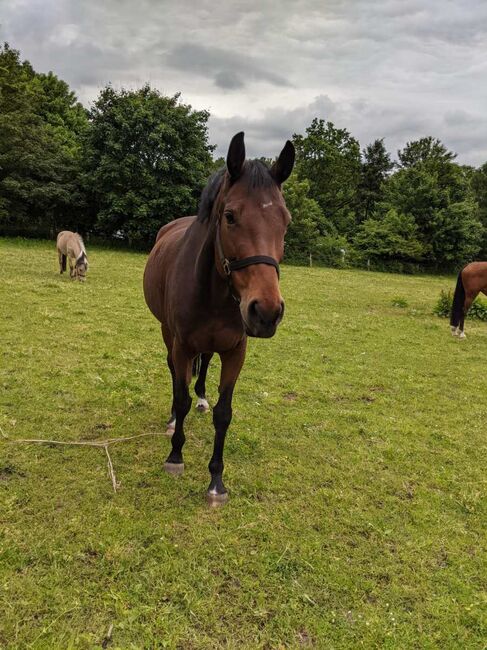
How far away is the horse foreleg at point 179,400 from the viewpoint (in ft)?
11.4

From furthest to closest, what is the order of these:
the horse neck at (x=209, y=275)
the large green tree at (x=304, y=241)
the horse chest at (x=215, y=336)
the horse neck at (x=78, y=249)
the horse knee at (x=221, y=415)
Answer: the large green tree at (x=304, y=241), the horse neck at (x=78, y=249), the horse knee at (x=221, y=415), the horse chest at (x=215, y=336), the horse neck at (x=209, y=275)

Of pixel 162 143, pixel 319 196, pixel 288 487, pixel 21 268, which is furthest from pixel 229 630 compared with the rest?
pixel 319 196

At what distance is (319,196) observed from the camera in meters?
44.3

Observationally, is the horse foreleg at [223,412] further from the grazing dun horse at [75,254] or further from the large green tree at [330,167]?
the large green tree at [330,167]

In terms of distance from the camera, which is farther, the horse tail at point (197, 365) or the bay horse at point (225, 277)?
the horse tail at point (197, 365)

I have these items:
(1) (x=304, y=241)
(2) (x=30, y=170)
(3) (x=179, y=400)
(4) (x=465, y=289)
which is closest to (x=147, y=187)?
(2) (x=30, y=170)

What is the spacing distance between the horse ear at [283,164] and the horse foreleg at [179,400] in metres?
1.59

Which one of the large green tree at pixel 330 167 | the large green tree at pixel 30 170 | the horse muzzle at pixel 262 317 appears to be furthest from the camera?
the large green tree at pixel 330 167

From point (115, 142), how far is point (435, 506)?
26668 mm

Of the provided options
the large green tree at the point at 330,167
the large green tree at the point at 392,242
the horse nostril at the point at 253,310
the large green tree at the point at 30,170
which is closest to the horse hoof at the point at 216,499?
the horse nostril at the point at 253,310

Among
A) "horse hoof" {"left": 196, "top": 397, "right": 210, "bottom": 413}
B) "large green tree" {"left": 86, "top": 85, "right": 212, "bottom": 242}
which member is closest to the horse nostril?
"horse hoof" {"left": 196, "top": 397, "right": 210, "bottom": 413}

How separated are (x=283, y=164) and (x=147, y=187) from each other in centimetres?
2476

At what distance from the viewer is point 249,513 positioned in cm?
323

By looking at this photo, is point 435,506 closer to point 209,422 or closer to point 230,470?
point 230,470
